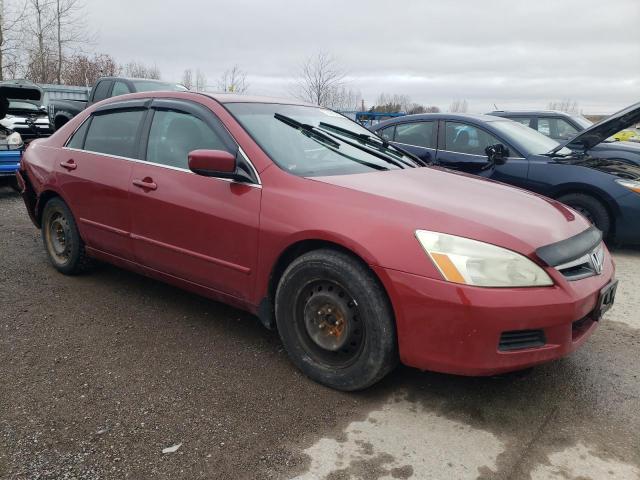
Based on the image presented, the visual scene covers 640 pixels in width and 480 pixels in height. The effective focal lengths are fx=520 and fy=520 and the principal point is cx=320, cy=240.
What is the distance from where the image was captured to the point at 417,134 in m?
6.54

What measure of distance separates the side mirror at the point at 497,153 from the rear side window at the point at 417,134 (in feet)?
2.76

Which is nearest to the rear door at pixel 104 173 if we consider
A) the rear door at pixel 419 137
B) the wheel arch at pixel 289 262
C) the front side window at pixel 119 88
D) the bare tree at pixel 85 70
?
the wheel arch at pixel 289 262

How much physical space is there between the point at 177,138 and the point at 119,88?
7.24m

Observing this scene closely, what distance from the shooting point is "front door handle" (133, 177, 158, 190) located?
134 inches

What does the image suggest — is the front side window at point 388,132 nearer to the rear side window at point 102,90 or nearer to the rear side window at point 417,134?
the rear side window at point 417,134

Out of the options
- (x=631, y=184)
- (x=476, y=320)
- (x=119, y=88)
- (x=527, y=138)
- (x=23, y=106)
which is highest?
(x=119, y=88)

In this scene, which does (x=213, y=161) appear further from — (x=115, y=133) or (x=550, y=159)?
(x=550, y=159)

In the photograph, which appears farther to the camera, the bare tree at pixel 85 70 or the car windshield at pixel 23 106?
the bare tree at pixel 85 70

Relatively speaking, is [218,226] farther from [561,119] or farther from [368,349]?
[561,119]

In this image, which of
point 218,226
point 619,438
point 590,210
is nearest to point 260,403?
point 218,226

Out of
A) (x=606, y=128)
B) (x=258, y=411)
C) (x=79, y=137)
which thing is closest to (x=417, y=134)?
(x=606, y=128)

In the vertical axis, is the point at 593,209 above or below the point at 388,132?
below

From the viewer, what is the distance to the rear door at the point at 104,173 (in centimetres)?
366

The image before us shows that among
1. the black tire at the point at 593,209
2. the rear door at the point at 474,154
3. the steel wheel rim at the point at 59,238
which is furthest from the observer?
the rear door at the point at 474,154
